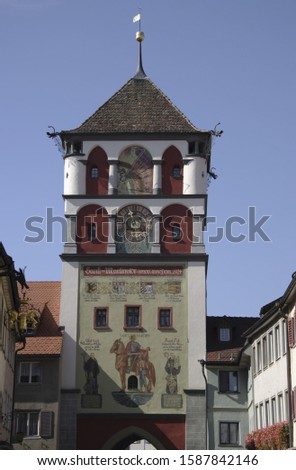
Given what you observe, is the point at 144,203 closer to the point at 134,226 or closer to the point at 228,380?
the point at 134,226

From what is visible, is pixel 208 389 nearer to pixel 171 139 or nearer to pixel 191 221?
pixel 191 221

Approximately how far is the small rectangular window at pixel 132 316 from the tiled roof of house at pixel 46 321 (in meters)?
3.33

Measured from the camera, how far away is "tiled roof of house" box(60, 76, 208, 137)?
52.1 meters

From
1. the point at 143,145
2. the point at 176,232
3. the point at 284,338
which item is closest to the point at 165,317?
the point at 176,232

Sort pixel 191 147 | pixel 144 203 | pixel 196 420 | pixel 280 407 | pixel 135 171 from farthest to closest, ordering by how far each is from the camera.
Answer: pixel 191 147 → pixel 135 171 → pixel 144 203 → pixel 196 420 → pixel 280 407

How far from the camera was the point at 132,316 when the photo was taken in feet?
158

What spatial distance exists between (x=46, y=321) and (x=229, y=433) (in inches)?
418

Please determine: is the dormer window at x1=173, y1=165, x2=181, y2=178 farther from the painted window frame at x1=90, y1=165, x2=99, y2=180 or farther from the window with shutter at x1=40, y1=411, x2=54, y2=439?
the window with shutter at x1=40, y1=411, x2=54, y2=439

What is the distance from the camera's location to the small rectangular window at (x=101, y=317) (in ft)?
158

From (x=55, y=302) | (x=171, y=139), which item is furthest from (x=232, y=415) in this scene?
(x=171, y=139)

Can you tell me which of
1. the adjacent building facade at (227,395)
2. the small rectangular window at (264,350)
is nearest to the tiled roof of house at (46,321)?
the adjacent building facade at (227,395)

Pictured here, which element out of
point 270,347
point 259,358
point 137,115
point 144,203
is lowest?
point 270,347

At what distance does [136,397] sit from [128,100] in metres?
17.2

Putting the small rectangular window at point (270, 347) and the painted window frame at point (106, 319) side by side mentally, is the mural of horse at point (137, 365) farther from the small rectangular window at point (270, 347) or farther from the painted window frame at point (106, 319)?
the small rectangular window at point (270, 347)
